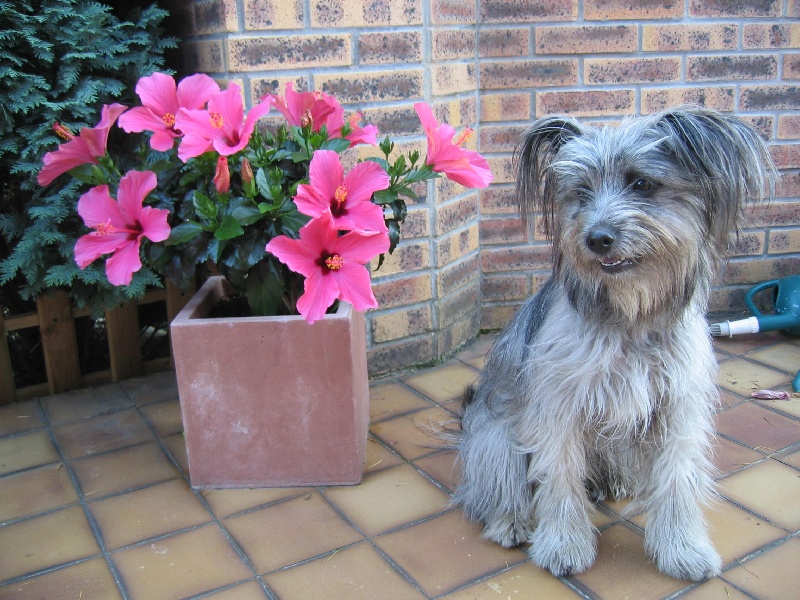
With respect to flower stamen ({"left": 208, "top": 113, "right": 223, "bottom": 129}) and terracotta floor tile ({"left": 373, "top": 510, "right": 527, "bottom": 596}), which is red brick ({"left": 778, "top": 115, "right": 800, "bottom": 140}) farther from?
flower stamen ({"left": 208, "top": 113, "right": 223, "bottom": 129})

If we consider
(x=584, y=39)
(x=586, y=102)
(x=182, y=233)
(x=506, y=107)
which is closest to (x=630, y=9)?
(x=584, y=39)

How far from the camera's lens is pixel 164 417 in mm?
3293

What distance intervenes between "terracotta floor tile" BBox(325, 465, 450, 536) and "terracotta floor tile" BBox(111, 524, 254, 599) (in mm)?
407

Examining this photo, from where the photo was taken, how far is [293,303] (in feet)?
9.11

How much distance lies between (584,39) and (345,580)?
2611 millimetres

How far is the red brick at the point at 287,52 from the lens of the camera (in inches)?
118

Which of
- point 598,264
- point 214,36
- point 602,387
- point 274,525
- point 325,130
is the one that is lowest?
point 274,525

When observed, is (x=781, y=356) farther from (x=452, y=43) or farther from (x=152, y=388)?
(x=152, y=388)

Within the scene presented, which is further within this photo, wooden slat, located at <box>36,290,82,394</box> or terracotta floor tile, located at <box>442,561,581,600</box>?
wooden slat, located at <box>36,290,82,394</box>

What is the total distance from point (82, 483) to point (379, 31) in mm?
2051

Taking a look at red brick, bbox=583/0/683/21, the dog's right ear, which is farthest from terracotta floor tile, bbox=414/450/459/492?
red brick, bbox=583/0/683/21

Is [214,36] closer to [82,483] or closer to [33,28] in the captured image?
[33,28]

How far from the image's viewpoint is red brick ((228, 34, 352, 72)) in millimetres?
3004

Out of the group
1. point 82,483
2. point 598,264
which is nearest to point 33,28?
point 82,483
